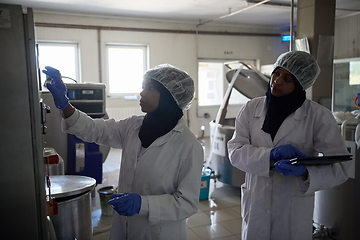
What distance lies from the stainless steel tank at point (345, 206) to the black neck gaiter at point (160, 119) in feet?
5.16

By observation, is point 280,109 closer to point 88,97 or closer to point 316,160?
point 316,160

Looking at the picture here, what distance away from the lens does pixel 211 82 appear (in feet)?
24.8

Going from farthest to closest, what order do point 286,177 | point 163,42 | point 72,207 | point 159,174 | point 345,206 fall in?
point 163,42, point 345,206, point 72,207, point 286,177, point 159,174

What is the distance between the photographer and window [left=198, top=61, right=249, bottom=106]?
24.5 feet

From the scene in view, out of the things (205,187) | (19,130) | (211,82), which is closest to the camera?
(19,130)

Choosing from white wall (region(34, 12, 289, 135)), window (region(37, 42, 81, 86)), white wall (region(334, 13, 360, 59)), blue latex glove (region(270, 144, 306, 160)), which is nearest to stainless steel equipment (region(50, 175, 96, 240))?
blue latex glove (region(270, 144, 306, 160))

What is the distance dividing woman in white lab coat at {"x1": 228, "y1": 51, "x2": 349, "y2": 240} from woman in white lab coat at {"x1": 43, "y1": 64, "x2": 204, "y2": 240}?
1.32ft

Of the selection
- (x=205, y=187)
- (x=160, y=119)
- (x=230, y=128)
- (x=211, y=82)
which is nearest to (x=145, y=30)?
(x=211, y=82)

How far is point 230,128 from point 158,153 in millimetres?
2246

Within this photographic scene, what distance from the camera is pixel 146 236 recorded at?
1.27 meters

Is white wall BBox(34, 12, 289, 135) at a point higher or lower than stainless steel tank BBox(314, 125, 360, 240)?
higher

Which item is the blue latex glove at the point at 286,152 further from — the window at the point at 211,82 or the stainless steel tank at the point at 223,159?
the window at the point at 211,82

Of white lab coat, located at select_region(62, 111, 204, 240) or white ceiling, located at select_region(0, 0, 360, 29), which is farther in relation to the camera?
white ceiling, located at select_region(0, 0, 360, 29)

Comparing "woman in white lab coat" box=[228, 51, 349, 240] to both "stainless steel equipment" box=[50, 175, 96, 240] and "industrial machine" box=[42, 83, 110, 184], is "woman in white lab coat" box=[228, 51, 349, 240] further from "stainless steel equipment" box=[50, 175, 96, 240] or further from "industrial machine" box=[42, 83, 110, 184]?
"industrial machine" box=[42, 83, 110, 184]
